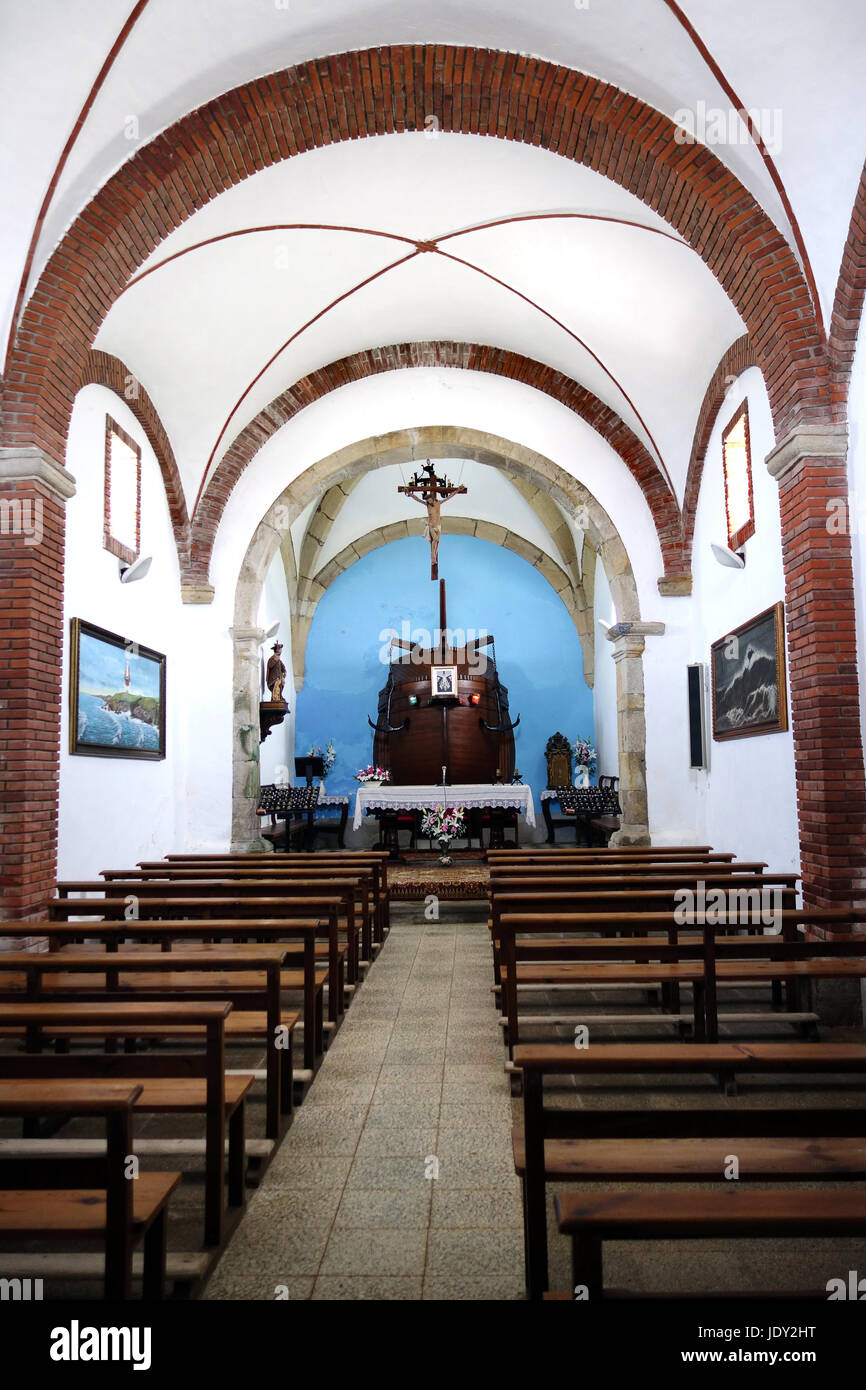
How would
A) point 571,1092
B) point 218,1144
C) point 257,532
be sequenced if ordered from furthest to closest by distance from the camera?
point 257,532 < point 571,1092 < point 218,1144

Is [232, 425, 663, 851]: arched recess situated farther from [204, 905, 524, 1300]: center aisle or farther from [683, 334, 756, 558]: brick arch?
[204, 905, 524, 1300]: center aisle

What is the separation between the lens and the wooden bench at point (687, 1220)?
2.05 m

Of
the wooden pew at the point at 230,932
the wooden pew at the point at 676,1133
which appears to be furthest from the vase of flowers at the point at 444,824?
the wooden pew at the point at 676,1133

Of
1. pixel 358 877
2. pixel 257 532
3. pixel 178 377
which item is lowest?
pixel 358 877

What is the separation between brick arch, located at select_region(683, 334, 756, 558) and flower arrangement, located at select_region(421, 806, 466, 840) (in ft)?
12.7

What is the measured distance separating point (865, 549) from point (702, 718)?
15.0 feet

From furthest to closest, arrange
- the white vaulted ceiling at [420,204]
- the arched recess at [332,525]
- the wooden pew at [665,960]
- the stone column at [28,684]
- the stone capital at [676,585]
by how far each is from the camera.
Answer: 1. the arched recess at [332,525]
2. the stone capital at [676,585]
3. the stone column at [28,684]
4. the white vaulted ceiling at [420,204]
5. the wooden pew at [665,960]

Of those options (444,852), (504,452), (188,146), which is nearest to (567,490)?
(504,452)

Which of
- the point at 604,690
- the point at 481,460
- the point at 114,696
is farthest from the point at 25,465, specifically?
the point at 604,690

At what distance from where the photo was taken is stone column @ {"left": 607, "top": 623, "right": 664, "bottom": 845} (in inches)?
429

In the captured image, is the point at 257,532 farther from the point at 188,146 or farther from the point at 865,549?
the point at 865,549

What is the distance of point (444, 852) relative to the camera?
10758mm

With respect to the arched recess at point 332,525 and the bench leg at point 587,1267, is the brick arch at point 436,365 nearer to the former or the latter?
the arched recess at point 332,525

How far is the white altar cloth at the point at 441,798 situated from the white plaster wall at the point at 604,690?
417 centimetres
